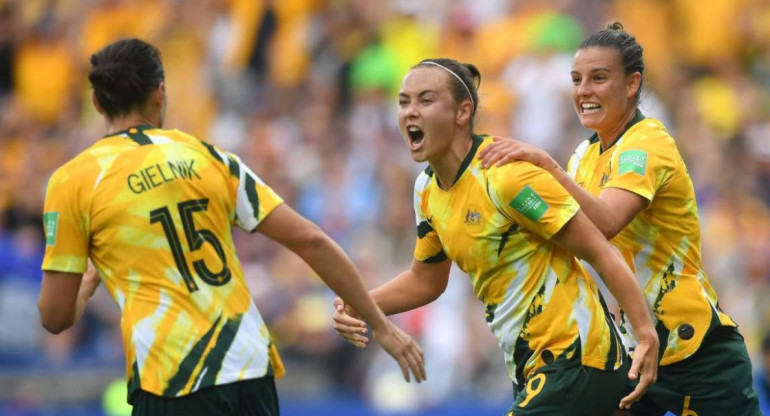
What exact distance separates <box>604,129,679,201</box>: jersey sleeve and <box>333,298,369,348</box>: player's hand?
1.20 m

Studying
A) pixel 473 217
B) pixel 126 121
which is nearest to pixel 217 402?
pixel 126 121

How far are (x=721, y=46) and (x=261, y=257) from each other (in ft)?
15.9

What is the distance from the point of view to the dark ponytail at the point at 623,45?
5.59 meters

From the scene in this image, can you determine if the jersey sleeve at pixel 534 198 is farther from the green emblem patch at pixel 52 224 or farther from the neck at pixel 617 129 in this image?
the green emblem patch at pixel 52 224

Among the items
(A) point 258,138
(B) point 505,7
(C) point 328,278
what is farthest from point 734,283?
(C) point 328,278

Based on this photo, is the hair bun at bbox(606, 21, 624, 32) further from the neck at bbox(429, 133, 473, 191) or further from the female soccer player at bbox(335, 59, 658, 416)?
the neck at bbox(429, 133, 473, 191)

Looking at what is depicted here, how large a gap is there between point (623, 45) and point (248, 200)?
1.84 meters

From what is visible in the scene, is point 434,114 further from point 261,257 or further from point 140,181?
point 261,257

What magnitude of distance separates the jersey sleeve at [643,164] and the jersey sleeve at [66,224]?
2.14m

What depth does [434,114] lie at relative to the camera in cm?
526

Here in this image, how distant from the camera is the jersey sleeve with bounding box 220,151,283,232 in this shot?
4926mm

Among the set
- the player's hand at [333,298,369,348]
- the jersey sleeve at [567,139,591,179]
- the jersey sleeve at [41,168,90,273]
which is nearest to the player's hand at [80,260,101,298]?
the jersey sleeve at [41,168,90,273]

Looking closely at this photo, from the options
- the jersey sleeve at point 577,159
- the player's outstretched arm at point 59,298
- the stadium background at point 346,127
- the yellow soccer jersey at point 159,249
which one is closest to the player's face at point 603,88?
the jersey sleeve at point 577,159

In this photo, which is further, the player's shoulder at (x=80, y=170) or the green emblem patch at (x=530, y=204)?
the green emblem patch at (x=530, y=204)
